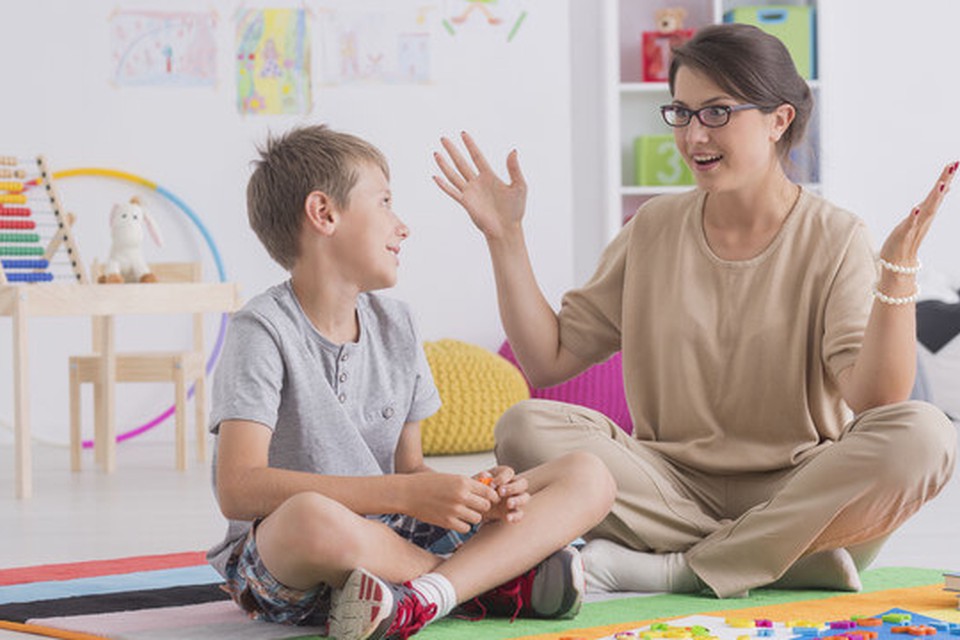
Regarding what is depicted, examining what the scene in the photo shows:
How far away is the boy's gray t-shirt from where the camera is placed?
6.14 ft

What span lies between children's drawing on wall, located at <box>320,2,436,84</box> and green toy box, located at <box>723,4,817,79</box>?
3.47ft

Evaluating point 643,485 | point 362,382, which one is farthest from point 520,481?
point 643,485

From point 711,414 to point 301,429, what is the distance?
665 millimetres

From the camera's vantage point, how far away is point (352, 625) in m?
1.74

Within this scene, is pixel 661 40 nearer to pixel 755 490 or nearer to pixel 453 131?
pixel 453 131

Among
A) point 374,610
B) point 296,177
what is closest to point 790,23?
point 296,177

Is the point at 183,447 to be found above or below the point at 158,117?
below

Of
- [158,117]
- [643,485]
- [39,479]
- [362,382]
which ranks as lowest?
[39,479]

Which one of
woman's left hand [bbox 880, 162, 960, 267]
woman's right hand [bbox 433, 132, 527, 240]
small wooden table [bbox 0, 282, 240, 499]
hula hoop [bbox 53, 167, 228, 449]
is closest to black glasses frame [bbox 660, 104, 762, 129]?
woman's right hand [bbox 433, 132, 527, 240]

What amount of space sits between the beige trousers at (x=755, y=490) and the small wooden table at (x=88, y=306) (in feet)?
5.72

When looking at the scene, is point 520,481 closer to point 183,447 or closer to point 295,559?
point 295,559

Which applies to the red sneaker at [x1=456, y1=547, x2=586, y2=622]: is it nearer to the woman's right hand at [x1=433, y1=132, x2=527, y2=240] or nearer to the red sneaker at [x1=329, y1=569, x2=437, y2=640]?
the red sneaker at [x1=329, y1=569, x2=437, y2=640]

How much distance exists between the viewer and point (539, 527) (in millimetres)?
1921

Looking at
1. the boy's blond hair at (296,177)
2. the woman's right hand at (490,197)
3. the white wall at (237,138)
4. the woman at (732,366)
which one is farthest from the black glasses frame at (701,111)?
the white wall at (237,138)
